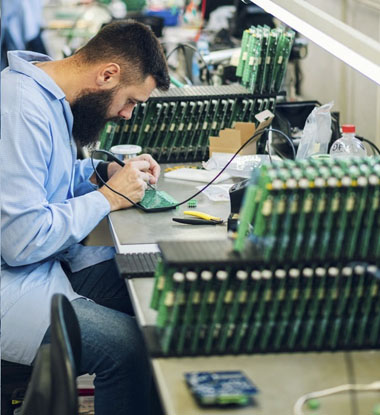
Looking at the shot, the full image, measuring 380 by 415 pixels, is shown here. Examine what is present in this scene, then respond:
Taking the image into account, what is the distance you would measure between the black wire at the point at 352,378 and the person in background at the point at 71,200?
0.69 meters

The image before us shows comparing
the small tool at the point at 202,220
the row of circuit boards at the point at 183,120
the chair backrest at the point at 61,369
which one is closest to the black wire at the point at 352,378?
the chair backrest at the point at 61,369

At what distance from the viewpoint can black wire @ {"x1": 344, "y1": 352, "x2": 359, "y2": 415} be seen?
155 cm

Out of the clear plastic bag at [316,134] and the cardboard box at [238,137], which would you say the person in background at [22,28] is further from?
the clear plastic bag at [316,134]

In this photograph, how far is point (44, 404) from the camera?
5.42 feet

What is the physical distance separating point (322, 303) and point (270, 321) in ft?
0.38

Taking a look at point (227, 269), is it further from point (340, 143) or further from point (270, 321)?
point (340, 143)

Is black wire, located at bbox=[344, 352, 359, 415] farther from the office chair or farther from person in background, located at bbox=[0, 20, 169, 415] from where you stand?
person in background, located at bbox=[0, 20, 169, 415]

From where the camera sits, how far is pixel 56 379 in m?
1.65

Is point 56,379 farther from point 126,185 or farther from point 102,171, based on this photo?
point 102,171

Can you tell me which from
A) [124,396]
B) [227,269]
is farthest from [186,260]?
[124,396]

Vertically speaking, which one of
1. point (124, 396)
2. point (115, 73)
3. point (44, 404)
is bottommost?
point (124, 396)

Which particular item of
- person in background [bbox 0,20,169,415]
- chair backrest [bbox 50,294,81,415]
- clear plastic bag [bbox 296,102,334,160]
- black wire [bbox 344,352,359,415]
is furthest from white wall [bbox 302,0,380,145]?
chair backrest [bbox 50,294,81,415]

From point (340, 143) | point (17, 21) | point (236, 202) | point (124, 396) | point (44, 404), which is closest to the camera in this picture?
point (44, 404)

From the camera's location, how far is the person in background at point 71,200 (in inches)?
88.0
